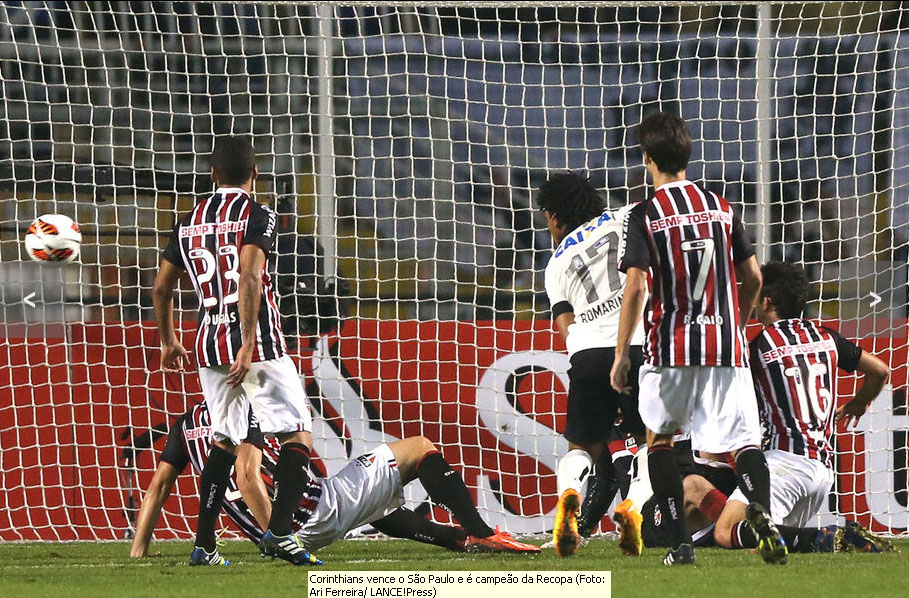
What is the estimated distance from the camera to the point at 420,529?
5039 millimetres

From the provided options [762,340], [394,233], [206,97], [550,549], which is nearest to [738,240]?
[762,340]

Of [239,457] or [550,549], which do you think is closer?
[239,457]

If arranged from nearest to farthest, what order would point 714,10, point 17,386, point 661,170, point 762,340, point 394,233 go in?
point 661,170 < point 762,340 < point 17,386 < point 394,233 < point 714,10

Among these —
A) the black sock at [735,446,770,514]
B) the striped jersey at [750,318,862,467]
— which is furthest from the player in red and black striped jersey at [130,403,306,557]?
the striped jersey at [750,318,862,467]

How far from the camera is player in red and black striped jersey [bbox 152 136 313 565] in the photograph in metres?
4.46

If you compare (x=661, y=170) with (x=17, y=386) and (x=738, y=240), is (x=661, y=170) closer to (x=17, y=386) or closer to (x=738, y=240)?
(x=738, y=240)

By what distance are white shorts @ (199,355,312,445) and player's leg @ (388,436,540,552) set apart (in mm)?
561

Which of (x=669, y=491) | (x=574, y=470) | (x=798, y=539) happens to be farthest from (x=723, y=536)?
(x=669, y=491)

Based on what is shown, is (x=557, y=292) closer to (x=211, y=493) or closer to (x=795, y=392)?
(x=795, y=392)

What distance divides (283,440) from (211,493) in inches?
14.8

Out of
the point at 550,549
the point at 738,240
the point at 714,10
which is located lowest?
the point at 550,549

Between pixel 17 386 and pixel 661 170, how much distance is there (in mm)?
3784

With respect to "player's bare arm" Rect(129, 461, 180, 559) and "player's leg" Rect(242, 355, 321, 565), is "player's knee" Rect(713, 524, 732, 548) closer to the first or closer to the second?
"player's leg" Rect(242, 355, 321, 565)

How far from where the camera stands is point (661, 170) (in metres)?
4.33
